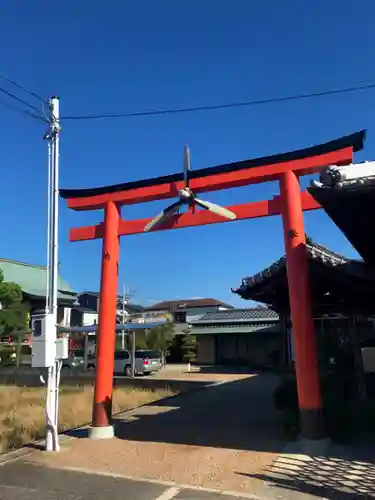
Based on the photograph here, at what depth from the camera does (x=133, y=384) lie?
21.5 meters

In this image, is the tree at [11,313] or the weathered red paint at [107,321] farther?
the tree at [11,313]

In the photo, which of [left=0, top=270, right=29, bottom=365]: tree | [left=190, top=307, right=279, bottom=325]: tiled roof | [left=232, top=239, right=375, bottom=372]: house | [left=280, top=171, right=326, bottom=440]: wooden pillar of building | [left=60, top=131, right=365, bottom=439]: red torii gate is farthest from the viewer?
[left=190, top=307, right=279, bottom=325]: tiled roof

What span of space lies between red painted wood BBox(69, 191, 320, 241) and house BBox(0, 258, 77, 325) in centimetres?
2439

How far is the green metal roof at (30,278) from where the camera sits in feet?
119

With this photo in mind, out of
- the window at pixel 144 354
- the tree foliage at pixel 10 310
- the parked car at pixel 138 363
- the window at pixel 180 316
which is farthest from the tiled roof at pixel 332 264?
the window at pixel 180 316

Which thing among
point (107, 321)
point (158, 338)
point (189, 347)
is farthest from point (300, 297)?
point (158, 338)

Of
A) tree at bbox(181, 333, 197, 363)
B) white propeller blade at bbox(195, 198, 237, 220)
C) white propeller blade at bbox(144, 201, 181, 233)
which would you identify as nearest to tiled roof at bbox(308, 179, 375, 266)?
white propeller blade at bbox(195, 198, 237, 220)

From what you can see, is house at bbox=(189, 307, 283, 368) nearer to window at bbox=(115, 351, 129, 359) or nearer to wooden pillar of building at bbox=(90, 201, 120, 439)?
window at bbox=(115, 351, 129, 359)

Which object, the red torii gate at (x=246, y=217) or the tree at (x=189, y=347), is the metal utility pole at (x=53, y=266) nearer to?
the red torii gate at (x=246, y=217)

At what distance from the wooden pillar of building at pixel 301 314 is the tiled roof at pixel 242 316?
28068mm

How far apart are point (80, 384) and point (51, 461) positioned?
1497cm

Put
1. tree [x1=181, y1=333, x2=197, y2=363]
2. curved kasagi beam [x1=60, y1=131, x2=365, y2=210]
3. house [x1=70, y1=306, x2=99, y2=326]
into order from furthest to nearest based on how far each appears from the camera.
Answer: house [x1=70, y1=306, x2=99, y2=326]
tree [x1=181, y1=333, x2=197, y2=363]
curved kasagi beam [x1=60, y1=131, x2=365, y2=210]

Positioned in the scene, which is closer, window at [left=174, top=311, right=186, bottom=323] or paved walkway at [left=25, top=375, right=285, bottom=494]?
paved walkway at [left=25, top=375, right=285, bottom=494]

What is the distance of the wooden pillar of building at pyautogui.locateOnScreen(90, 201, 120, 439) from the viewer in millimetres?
9438
